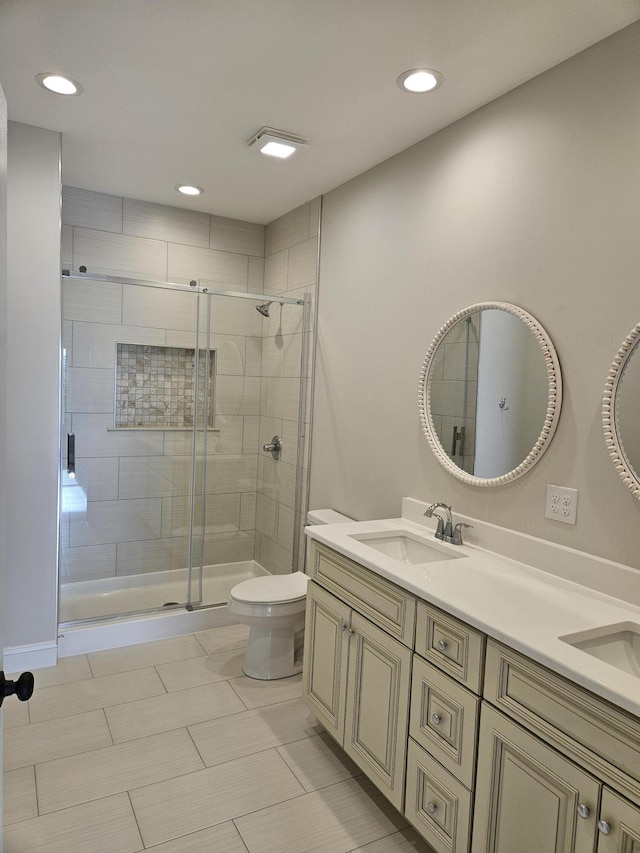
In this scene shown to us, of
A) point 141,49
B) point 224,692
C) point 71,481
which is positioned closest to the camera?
point 141,49

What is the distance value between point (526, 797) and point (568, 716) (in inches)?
10.4

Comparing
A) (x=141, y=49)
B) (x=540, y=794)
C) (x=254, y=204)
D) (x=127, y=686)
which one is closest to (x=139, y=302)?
(x=254, y=204)

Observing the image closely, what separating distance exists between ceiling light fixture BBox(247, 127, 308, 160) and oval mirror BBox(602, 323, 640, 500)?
1.77 m

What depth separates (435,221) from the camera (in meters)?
2.56

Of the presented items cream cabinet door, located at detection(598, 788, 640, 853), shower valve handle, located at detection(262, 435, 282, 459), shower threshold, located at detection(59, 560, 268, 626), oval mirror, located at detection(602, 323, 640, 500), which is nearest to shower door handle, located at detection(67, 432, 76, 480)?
shower threshold, located at detection(59, 560, 268, 626)

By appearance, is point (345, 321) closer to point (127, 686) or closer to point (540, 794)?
point (127, 686)

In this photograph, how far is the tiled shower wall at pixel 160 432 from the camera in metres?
3.19

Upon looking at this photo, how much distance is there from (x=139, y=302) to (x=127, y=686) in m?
2.03

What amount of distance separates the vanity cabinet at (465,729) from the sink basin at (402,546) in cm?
21

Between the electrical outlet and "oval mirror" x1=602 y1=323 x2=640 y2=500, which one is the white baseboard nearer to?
the electrical outlet

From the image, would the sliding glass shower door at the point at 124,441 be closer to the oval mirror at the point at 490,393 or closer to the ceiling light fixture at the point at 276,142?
the ceiling light fixture at the point at 276,142

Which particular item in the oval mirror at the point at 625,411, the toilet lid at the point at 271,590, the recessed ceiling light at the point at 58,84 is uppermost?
the recessed ceiling light at the point at 58,84

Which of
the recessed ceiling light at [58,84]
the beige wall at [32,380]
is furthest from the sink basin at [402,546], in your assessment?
the recessed ceiling light at [58,84]

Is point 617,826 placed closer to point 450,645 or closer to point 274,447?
point 450,645
